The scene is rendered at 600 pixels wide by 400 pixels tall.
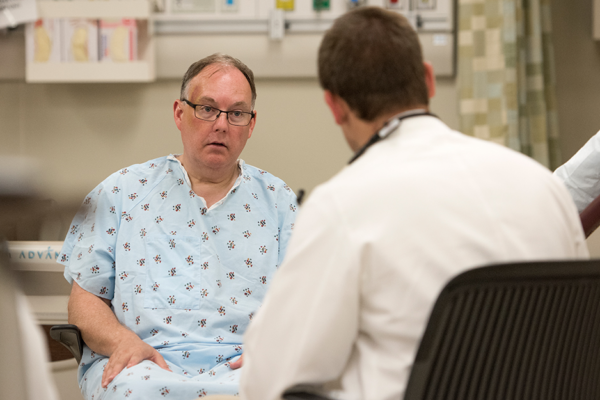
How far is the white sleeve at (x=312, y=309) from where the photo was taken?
789 millimetres

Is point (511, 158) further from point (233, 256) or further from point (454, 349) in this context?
point (233, 256)

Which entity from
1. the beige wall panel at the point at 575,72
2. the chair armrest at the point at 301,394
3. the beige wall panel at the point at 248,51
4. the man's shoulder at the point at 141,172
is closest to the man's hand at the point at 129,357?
the man's shoulder at the point at 141,172

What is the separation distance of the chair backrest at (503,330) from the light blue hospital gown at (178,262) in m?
0.80

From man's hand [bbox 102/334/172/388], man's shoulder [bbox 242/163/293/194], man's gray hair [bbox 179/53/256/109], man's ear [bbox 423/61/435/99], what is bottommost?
man's hand [bbox 102/334/172/388]

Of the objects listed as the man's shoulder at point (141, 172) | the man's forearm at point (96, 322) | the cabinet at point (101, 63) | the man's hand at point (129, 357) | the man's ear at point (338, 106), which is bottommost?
the man's hand at point (129, 357)

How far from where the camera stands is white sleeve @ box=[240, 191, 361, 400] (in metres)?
0.79

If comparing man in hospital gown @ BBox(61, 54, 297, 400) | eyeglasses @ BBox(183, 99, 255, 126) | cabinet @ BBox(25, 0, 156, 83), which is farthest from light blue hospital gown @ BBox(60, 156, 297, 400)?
cabinet @ BBox(25, 0, 156, 83)

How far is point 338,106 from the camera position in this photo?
0.95m

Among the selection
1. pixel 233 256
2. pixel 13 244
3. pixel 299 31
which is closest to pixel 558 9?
pixel 299 31

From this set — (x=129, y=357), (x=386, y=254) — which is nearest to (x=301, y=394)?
(x=386, y=254)

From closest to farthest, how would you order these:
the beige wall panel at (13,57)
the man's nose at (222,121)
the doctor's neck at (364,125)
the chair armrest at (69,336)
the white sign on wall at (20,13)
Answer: the doctor's neck at (364,125) < the chair armrest at (69,336) < the man's nose at (222,121) < the white sign on wall at (20,13) < the beige wall panel at (13,57)

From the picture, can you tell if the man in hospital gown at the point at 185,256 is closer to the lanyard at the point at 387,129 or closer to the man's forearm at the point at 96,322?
the man's forearm at the point at 96,322

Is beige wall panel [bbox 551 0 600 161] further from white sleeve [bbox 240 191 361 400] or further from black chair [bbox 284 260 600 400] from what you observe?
white sleeve [bbox 240 191 361 400]

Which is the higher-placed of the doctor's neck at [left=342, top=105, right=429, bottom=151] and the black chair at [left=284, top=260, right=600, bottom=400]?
the doctor's neck at [left=342, top=105, right=429, bottom=151]
